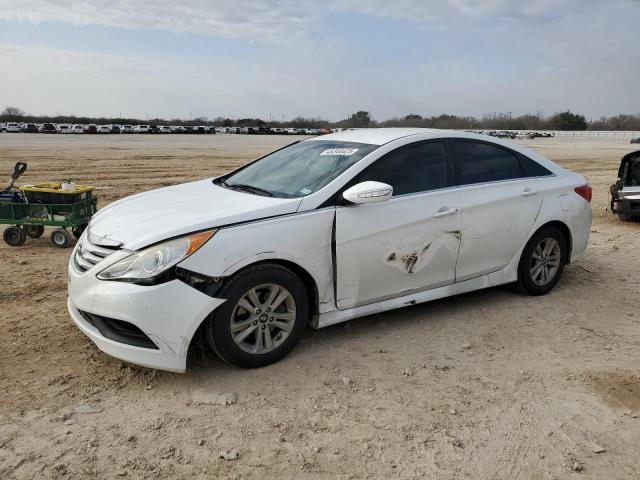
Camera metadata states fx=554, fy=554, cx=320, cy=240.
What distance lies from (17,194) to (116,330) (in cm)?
518

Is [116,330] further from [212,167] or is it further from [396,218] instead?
[212,167]

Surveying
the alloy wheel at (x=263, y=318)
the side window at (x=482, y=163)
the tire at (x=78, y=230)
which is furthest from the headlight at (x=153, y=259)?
the tire at (x=78, y=230)

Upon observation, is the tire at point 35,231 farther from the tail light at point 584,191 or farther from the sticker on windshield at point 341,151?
the tail light at point 584,191

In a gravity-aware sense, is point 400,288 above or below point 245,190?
below

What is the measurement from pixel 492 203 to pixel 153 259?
9.75 ft

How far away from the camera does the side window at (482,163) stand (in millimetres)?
4875

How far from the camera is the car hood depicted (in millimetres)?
3615

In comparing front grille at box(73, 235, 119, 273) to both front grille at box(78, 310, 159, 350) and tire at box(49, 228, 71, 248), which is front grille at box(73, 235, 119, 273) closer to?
front grille at box(78, 310, 159, 350)

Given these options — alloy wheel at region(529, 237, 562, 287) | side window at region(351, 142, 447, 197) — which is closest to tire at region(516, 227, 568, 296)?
alloy wheel at region(529, 237, 562, 287)

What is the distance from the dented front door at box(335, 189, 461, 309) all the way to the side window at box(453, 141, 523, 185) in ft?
0.98

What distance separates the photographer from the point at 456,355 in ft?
13.7

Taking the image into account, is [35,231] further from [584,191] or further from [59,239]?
[584,191]

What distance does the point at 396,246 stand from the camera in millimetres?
4293

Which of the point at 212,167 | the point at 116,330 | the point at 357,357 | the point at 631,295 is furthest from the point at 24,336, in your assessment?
the point at 212,167
